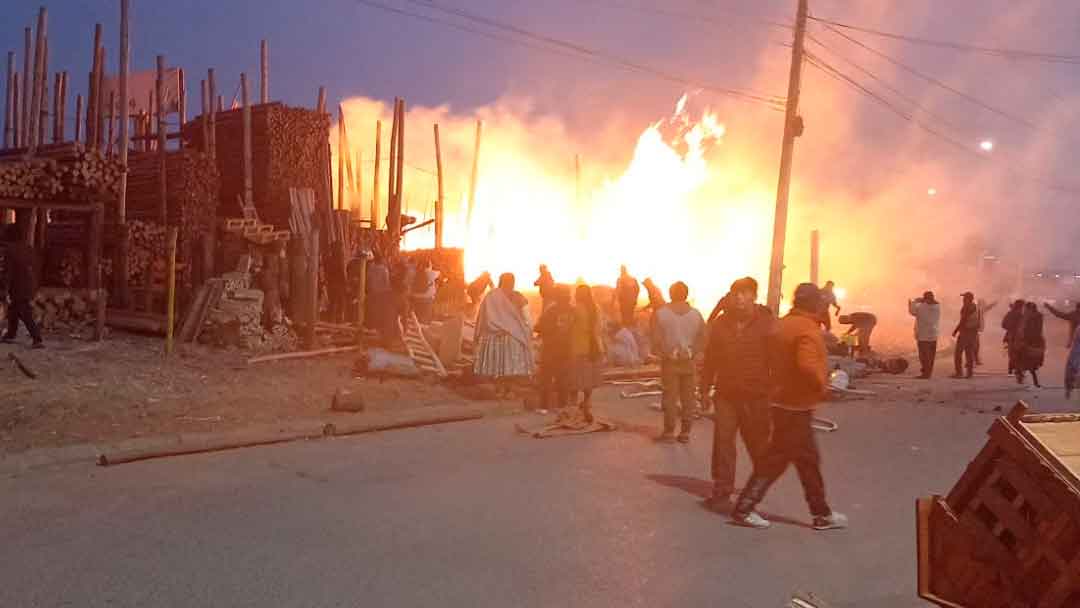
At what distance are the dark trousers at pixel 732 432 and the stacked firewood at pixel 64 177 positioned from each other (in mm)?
12299

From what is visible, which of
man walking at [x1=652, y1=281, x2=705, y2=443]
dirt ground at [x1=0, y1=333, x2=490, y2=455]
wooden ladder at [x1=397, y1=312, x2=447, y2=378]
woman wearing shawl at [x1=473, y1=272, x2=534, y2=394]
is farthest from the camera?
wooden ladder at [x1=397, y1=312, x2=447, y2=378]

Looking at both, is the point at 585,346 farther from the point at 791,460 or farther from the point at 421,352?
the point at 791,460

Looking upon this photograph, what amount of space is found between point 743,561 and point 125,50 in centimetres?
1590

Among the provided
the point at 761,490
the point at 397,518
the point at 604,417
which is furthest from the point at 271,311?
the point at 761,490

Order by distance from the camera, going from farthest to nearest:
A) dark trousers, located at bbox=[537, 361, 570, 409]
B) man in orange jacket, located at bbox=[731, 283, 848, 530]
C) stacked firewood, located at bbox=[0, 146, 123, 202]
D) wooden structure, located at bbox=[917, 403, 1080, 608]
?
stacked firewood, located at bbox=[0, 146, 123, 202] → dark trousers, located at bbox=[537, 361, 570, 409] → man in orange jacket, located at bbox=[731, 283, 848, 530] → wooden structure, located at bbox=[917, 403, 1080, 608]

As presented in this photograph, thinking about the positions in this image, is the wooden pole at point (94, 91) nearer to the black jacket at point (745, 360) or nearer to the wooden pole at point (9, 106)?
the wooden pole at point (9, 106)

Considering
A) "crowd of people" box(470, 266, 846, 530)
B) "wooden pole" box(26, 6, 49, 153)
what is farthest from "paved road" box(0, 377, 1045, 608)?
"wooden pole" box(26, 6, 49, 153)

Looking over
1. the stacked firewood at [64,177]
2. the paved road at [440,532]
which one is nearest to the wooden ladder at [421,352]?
the paved road at [440,532]

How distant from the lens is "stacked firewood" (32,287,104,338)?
15406mm

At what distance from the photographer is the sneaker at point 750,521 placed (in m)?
6.73

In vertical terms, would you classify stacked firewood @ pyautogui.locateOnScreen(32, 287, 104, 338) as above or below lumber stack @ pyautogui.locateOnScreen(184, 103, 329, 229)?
below

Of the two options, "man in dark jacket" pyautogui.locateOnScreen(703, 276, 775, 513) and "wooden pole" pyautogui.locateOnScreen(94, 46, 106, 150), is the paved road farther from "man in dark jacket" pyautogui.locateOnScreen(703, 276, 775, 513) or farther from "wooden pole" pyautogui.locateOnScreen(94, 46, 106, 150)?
"wooden pole" pyautogui.locateOnScreen(94, 46, 106, 150)

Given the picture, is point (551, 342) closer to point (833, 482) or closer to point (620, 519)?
point (833, 482)

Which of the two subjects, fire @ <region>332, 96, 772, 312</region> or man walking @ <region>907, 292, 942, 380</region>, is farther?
fire @ <region>332, 96, 772, 312</region>
